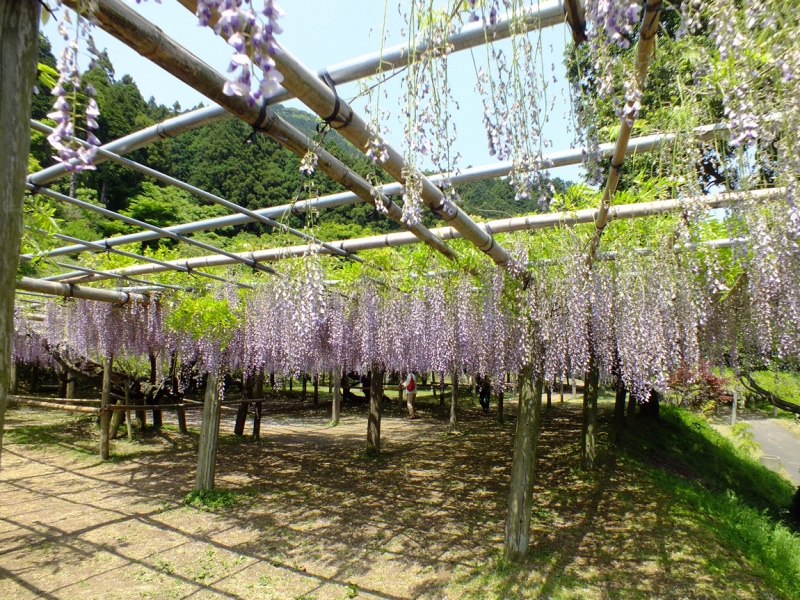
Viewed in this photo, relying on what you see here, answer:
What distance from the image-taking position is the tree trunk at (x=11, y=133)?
3.09 ft

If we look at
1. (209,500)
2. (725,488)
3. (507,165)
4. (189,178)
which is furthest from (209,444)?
(189,178)

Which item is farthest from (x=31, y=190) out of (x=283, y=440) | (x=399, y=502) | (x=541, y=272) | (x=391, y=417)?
(x=391, y=417)

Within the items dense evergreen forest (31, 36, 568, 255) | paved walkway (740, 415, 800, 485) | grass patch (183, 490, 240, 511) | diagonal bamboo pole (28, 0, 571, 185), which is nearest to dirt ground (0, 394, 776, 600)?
grass patch (183, 490, 240, 511)

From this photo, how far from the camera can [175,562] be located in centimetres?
379

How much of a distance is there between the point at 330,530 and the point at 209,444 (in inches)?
70.7

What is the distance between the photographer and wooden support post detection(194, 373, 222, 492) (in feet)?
17.6

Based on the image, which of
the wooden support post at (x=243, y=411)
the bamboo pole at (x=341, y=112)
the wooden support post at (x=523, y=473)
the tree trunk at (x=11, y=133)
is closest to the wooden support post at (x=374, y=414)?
the wooden support post at (x=243, y=411)

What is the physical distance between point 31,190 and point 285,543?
3.42 m

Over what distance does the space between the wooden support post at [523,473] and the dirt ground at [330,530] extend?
7.9 inches

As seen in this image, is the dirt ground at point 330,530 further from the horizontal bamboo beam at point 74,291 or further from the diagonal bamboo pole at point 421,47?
the diagonal bamboo pole at point 421,47

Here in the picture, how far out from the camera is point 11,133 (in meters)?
0.96

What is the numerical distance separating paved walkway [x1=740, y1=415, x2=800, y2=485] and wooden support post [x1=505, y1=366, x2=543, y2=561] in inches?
374

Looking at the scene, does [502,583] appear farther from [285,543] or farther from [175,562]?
[175,562]

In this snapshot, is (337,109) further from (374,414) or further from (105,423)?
(105,423)
